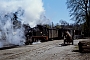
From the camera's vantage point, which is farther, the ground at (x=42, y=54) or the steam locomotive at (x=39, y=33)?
the steam locomotive at (x=39, y=33)

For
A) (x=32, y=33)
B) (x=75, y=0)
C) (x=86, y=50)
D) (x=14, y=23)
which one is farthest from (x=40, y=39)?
(x=75, y=0)

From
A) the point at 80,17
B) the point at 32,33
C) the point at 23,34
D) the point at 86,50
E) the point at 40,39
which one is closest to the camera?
the point at 86,50

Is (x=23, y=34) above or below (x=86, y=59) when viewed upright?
above

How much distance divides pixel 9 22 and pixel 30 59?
46.0ft

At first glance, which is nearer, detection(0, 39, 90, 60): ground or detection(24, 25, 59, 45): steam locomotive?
detection(0, 39, 90, 60): ground

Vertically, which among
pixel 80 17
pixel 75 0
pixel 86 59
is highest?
pixel 75 0

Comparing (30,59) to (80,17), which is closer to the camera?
(30,59)

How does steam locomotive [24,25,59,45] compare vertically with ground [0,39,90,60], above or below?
above

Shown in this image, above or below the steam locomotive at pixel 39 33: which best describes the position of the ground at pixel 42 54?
below

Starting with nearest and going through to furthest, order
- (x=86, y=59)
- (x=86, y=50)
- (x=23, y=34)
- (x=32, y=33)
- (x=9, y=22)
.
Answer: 1. (x=86, y=59)
2. (x=86, y=50)
3. (x=9, y=22)
4. (x=23, y=34)
5. (x=32, y=33)

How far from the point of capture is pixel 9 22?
28234 mm

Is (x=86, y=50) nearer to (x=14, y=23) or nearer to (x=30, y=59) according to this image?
(x=30, y=59)

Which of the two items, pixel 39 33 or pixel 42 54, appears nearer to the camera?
pixel 42 54

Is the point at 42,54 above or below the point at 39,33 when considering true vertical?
below
